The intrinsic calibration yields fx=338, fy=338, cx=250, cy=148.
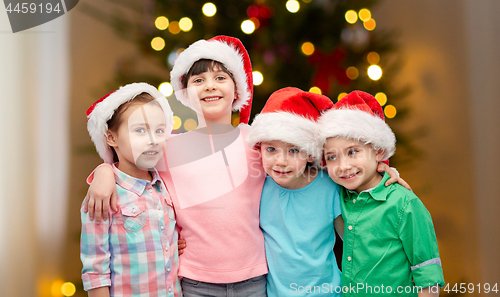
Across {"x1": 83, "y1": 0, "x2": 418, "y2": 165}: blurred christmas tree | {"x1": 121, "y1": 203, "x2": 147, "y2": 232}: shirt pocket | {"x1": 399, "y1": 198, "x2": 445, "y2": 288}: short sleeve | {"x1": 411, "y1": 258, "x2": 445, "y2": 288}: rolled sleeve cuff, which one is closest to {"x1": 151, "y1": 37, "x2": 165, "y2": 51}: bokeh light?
{"x1": 83, "y1": 0, "x2": 418, "y2": 165}: blurred christmas tree

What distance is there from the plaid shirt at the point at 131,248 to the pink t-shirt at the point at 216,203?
9 centimetres

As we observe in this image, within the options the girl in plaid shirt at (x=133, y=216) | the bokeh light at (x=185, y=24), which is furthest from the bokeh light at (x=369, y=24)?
the girl in plaid shirt at (x=133, y=216)

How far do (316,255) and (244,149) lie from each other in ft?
1.57

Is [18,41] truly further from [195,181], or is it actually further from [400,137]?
[400,137]

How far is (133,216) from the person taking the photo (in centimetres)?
112

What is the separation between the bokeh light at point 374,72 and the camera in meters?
1.76

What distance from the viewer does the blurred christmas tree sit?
1.70 meters

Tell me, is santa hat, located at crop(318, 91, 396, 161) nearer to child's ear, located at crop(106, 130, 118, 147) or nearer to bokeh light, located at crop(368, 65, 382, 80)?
bokeh light, located at crop(368, 65, 382, 80)

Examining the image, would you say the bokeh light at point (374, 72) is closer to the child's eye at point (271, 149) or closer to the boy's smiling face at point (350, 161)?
the boy's smiling face at point (350, 161)

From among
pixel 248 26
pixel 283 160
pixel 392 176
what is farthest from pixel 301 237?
pixel 248 26

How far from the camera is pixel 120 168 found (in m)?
1.21

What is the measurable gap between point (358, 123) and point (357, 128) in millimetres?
23

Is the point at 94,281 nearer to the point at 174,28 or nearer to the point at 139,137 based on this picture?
the point at 139,137

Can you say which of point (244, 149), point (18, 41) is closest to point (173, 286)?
point (244, 149)
